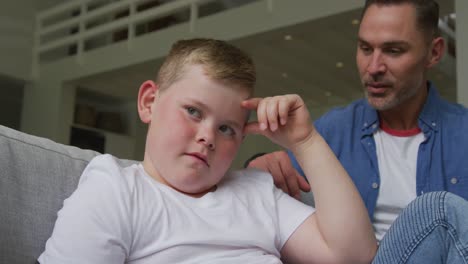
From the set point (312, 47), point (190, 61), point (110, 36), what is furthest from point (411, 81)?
point (110, 36)

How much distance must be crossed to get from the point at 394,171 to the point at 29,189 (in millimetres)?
923

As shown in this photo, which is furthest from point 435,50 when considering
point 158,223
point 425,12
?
point 158,223

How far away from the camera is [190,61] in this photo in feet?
2.90

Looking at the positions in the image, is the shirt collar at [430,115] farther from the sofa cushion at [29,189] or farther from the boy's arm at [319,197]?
the sofa cushion at [29,189]

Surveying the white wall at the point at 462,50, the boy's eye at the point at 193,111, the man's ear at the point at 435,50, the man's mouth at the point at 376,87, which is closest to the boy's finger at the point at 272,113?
the boy's eye at the point at 193,111

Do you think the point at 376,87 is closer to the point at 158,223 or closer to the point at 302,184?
the point at 302,184

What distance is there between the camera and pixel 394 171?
4.81 ft

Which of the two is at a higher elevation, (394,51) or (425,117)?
(394,51)

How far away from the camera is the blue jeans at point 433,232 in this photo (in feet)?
2.15

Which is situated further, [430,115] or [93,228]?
[430,115]

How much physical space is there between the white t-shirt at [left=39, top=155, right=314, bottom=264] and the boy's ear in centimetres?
9

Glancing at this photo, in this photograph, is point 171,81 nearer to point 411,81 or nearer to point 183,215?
→ point 183,215

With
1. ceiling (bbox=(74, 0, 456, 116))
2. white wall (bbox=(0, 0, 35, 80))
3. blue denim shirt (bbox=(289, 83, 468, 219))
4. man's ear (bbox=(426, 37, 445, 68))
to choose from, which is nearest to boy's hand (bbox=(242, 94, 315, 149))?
blue denim shirt (bbox=(289, 83, 468, 219))

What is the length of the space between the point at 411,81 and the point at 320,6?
123 inches
